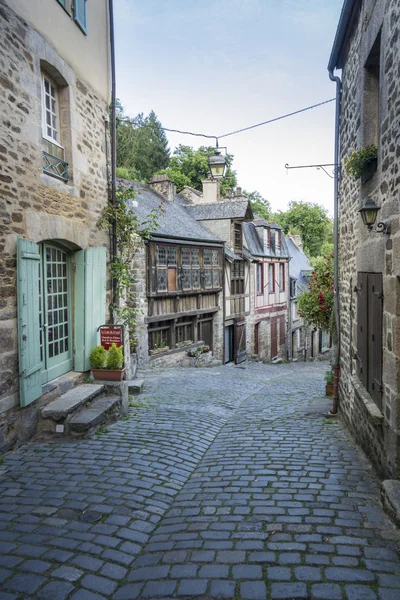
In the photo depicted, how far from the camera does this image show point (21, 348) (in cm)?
544

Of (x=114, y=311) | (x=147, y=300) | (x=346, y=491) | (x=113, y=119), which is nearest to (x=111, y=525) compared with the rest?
(x=346, y=491)

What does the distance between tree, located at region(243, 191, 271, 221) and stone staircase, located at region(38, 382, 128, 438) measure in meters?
33.1

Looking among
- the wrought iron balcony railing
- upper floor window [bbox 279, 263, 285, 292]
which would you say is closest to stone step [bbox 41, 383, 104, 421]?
the wrought iron balcony railing

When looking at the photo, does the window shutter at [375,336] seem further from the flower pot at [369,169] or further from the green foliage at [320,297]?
the green foliage at [320,297]

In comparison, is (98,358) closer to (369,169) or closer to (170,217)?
(369,169)

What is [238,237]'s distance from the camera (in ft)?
67.9

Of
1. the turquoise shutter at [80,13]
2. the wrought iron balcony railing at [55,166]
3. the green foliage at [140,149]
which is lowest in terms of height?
the wrought iron balcony railing at [55,166]

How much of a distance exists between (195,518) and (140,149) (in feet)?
121

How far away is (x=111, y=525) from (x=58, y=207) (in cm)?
445

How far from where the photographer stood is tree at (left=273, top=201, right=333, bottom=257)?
44.8 metres

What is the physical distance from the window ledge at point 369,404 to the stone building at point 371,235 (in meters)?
0.01

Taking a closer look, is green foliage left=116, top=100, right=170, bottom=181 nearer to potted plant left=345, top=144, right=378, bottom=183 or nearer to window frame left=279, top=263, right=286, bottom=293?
window frame left=279, top=263, right=286, bottom=293

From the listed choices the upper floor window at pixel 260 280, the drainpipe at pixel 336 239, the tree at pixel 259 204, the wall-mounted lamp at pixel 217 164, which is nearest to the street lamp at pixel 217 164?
the wall-mounted lamp at pixel 217 164

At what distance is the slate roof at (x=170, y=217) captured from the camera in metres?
15.0
